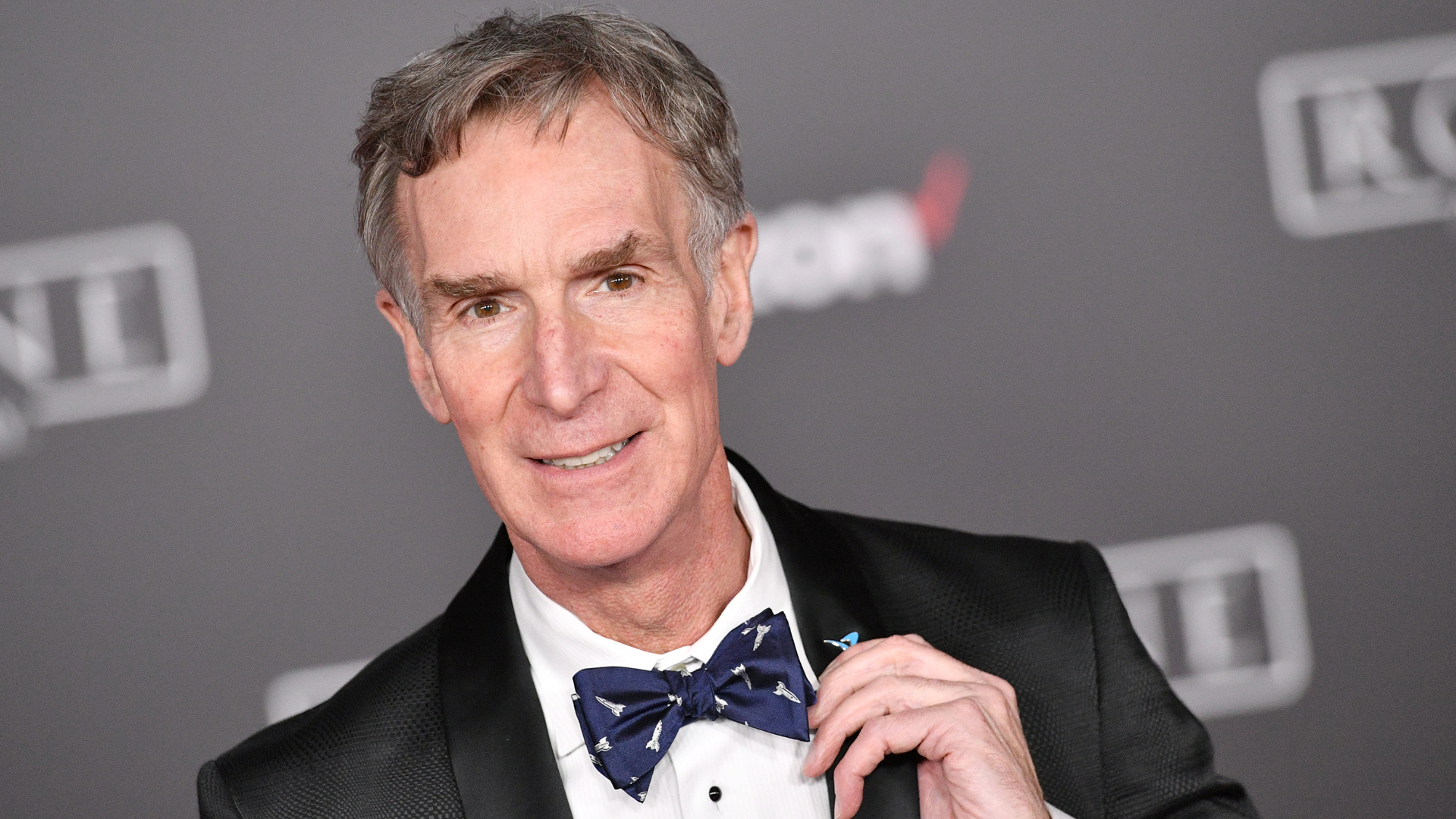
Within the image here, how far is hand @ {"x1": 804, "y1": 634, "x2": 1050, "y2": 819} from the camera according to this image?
1.67 metres

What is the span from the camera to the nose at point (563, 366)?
1.71m

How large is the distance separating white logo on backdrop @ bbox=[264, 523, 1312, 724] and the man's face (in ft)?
5.13

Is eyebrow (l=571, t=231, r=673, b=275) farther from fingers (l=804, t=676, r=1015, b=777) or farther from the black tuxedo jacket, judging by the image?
fingers (l=804, t=676, r=1015, b=777)

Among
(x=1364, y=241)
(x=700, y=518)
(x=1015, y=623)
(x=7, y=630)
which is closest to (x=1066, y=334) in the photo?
(x=1364, y=241)

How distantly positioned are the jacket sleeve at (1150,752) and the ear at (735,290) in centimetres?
63

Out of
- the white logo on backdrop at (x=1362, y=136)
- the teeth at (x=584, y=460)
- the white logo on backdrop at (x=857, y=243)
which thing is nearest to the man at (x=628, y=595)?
the teeth at (x=584, y=460)

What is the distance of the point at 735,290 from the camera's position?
6.64 feet

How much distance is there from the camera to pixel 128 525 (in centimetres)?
295

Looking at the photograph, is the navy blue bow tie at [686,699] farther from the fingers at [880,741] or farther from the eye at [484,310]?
the eye at [484,310]

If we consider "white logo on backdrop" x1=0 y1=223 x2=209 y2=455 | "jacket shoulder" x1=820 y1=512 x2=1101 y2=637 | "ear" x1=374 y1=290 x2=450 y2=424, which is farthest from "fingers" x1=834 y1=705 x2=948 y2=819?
"white logo on backdrop" x1=0 y1=223 x2=209 y2=455

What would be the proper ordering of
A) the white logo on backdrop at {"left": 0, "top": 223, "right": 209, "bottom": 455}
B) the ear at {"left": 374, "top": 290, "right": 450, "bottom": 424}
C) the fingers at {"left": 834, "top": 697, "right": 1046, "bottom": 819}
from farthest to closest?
the white logo on backdrop at {"left": 0, "top": 223, "right": 209, "bottom": 455}
the ear at {"left": 374, "top": 290, "right": 450, "bottom": 424}
the fingers at {"left": 834, "top": 697, "right": 1046, "bottom": 819}

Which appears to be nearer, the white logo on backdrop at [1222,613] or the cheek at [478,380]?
the cheek at [478,380]

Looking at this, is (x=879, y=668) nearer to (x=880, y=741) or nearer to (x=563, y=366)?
(x=880, y=741)

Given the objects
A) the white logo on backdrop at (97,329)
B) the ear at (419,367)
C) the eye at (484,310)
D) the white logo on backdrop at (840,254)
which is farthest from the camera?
the white logo on backdrop at (840,254)
